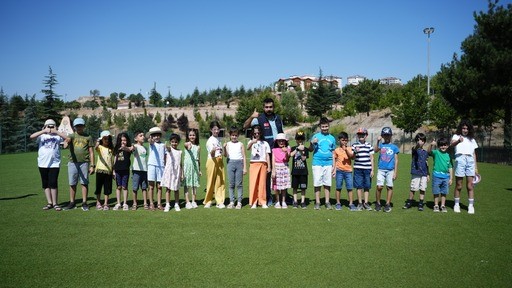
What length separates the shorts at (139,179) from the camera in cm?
747

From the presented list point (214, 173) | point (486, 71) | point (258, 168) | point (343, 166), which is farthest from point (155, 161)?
point (486, 71)

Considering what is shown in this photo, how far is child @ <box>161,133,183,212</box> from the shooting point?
7.33 metres

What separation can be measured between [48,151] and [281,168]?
4.99 metres

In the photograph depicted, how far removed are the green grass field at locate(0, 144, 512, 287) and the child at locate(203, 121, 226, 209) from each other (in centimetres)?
57

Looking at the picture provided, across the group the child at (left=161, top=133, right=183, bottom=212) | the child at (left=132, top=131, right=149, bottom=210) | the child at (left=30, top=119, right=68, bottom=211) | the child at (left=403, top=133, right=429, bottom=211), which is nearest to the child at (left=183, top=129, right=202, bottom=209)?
the child at (left=161, top=133, right=183, bottom=212)

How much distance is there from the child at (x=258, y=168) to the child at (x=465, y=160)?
→ 402 cm

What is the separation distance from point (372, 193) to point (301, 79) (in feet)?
467

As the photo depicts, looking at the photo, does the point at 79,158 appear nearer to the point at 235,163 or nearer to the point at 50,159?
the point at 50,159

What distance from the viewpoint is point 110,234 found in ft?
18.0

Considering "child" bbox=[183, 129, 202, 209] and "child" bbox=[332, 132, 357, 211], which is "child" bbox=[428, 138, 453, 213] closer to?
"child" bbox=[332, 132, 357, 211]

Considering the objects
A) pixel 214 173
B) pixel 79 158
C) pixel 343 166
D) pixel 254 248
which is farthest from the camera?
pixel 214 173

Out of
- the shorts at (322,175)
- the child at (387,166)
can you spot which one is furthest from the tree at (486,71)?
the shorts at (322,175)

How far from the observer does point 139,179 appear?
755cm

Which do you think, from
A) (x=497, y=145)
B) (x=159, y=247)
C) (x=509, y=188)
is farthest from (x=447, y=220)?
(x=497, y=145)
